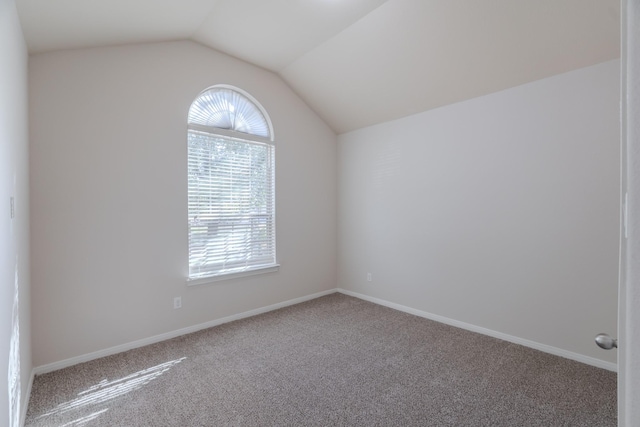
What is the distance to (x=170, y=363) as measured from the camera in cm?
264

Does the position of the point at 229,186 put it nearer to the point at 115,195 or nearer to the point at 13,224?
the point at 115,195

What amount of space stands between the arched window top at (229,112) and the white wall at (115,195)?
5.1 inches

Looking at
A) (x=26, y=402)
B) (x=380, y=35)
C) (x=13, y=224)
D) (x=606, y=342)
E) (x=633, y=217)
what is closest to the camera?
(x=633, y=217)

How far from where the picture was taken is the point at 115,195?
9.24 ft

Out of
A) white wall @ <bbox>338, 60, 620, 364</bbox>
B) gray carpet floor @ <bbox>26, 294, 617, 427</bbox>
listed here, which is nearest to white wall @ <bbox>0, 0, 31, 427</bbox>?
gray carpet floor @ <bbox>26, 294, 617, 427</bbox>

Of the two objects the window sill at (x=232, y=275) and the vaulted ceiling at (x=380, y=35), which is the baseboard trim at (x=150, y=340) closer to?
the window sill at (x=232, y=275)

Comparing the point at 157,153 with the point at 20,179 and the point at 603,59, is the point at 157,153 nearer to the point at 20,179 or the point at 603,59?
the point at 20,179

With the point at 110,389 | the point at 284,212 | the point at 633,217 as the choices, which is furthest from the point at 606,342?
the point at 284,212

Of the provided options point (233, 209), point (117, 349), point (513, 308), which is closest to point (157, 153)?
point (233, 209)

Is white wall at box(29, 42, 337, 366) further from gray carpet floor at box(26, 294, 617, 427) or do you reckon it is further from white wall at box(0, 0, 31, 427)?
gray carpet floor at box(26, 294, 617, 427)

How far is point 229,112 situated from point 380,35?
5.95 feet

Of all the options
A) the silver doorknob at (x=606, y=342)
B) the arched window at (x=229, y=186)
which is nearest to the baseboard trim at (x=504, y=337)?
the arched window at (x=229, y=186)

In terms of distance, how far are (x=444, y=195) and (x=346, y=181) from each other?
1497mm

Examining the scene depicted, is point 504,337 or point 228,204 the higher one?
point 228,204
